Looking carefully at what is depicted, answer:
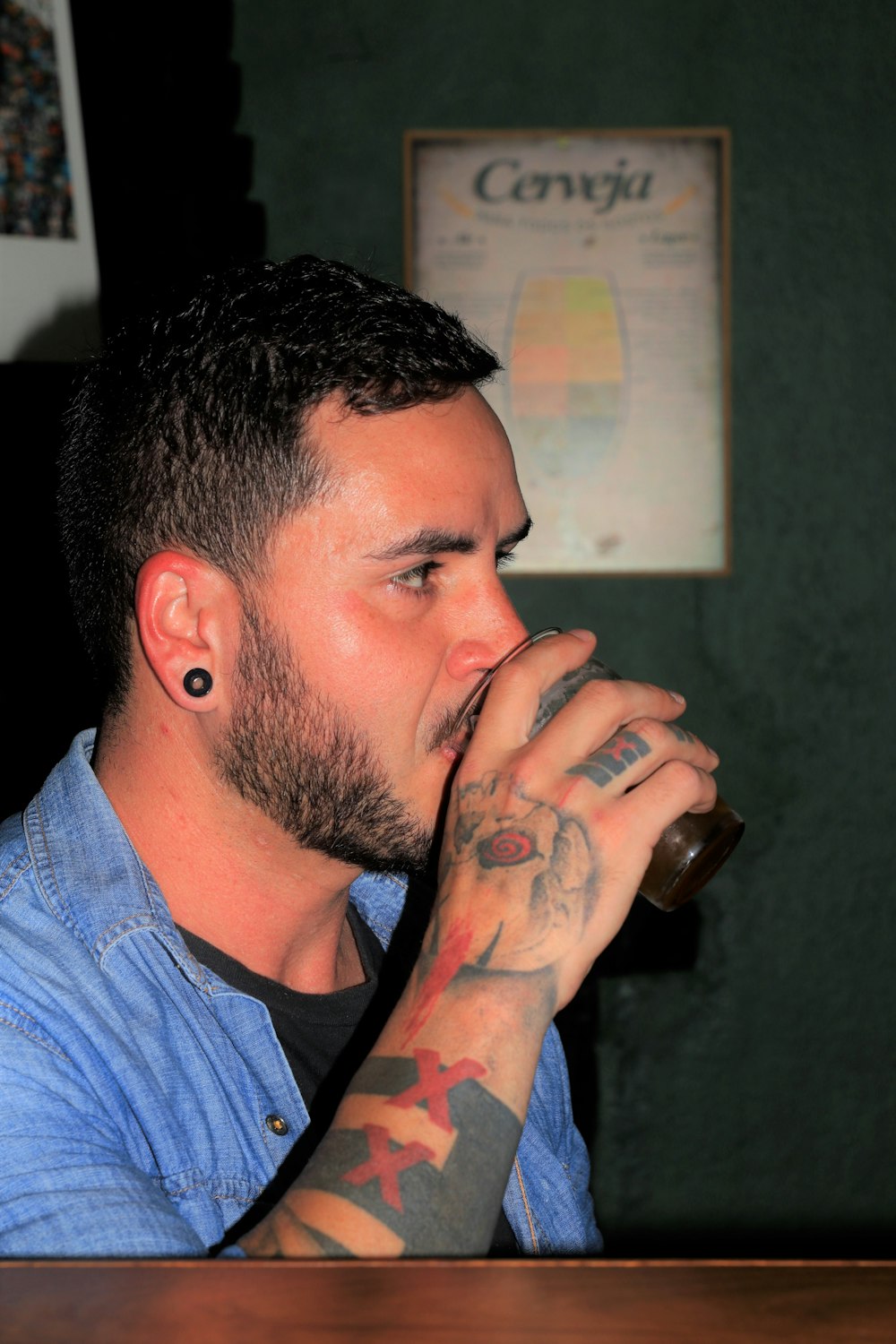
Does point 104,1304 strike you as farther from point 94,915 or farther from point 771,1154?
point 771,1154

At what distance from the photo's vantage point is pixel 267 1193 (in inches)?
39.2

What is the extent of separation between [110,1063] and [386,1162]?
301 millimetres

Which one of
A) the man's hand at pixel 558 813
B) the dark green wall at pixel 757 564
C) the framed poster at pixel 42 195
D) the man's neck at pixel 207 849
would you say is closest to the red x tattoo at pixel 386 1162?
the man's hand at pixel 558 813

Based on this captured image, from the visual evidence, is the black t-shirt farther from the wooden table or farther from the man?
the wooden table

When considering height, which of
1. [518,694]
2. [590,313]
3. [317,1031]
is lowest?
[317,1031]

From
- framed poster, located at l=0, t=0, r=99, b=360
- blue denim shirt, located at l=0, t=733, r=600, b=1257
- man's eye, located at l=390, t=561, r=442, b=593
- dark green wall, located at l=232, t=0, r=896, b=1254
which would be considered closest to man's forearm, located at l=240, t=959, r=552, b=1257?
blue denim shirt, located at l=0, t=733, r=600, b=1257

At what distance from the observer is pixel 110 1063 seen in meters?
0.92

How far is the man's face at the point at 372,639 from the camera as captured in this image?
1062mm

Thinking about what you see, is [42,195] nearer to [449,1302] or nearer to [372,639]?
[372,639]

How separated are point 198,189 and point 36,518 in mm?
774

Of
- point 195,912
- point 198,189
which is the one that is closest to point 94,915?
point 195,912

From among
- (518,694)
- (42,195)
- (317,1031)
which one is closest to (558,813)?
(518,694)

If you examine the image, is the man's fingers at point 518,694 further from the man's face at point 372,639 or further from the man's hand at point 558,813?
the man's face at point 372,639

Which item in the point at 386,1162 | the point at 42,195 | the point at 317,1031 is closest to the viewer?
the point at 386,1162
